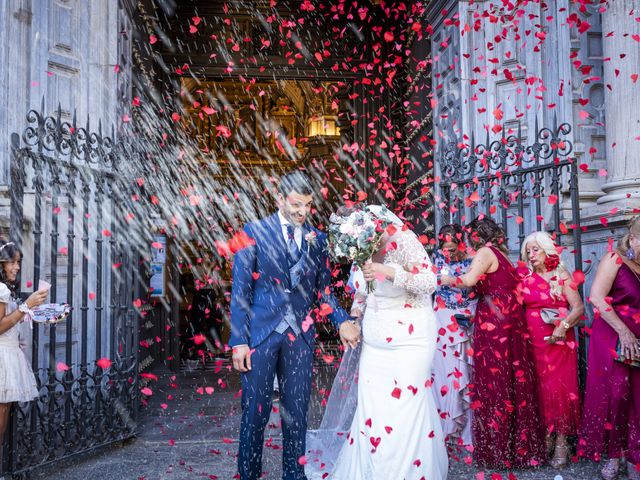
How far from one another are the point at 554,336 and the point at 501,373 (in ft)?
1.74

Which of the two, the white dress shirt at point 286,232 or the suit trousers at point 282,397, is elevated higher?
the white dress shirt at point 286,232

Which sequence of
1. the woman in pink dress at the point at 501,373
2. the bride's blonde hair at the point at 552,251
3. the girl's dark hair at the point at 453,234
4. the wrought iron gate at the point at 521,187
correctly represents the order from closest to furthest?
the woman in pink dress at the point at 501,373
the bride's blonde hair at the point at 552,251
the wrought iron gate at the point at 521,187
the girl's dark hair at the point at 453,234

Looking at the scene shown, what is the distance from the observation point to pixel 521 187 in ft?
18.5

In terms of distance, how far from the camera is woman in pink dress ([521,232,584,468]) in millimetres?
4926

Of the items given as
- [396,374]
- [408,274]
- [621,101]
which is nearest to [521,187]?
[621,101]

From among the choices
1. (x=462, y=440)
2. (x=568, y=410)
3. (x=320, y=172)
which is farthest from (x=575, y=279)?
(x=320, y=172)

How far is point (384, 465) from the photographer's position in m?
3.81

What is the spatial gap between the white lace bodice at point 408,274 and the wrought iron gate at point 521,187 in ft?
6.00

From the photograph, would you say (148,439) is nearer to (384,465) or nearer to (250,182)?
(384,465)

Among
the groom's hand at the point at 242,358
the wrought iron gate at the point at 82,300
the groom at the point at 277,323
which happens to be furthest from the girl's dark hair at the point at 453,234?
the wrought iron gate at the point at 82,300

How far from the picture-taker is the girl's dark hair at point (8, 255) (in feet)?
14.1

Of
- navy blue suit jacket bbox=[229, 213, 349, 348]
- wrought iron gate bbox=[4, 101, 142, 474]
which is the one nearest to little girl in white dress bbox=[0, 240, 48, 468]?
wrought iron gate bbox=[4, 101, 142, 474]

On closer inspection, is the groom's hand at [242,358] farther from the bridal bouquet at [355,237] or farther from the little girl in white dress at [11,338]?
the little girl in white dress at [11,338]

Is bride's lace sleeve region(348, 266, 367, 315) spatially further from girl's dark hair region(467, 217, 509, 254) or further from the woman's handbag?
the woman's handbag
